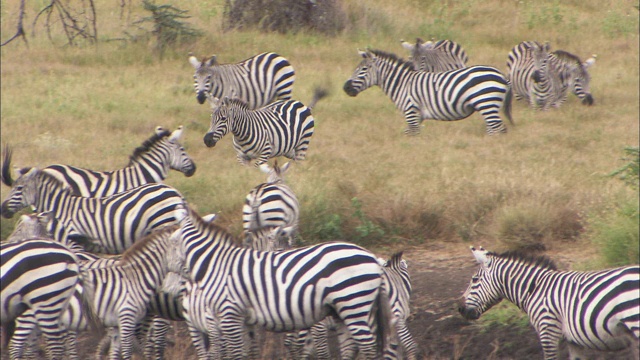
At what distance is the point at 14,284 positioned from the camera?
7148 millimetres

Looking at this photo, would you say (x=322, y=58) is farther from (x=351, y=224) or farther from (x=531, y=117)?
(x=351, y=224)

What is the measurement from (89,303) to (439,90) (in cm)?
803

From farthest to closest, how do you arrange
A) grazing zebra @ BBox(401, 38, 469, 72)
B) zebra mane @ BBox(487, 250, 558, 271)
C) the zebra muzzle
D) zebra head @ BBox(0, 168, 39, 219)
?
grazing zebra @ BBox(401, 38, 469, 72) < the zebra muzzle < zebra head @ BBox(0, 168, 39, 219) < zebra mane @ BBox(487, 250, 558, 271)

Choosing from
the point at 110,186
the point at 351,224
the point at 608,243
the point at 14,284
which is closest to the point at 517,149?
the point at 351,224

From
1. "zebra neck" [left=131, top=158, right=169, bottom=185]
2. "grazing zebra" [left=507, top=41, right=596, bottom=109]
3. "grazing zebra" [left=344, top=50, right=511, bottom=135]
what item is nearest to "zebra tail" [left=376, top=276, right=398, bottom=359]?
Answer: "zebra neck" [left=131, top=158, right=169, bottom=185]

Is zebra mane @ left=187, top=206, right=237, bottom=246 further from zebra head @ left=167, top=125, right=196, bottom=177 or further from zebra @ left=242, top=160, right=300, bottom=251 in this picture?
zebra head @ left=167, top=125, right=196, bottom=177

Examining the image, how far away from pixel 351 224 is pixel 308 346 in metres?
2.58

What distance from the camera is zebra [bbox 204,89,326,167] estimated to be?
38.7 feet

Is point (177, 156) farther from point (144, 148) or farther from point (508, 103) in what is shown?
point (508, 103)

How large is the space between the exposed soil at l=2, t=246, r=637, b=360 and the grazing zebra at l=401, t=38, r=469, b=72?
7053 millimetres

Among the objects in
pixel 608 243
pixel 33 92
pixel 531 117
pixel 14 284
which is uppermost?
pixel 608 243

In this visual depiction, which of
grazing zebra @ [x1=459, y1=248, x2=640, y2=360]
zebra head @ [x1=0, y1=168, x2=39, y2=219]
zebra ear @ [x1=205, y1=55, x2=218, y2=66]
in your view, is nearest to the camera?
grazing zebra @ [x1=459, y1=248, x2=640, y2=360]

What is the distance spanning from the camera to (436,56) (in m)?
16.4

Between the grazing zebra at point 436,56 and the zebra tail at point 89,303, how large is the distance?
9726mm
